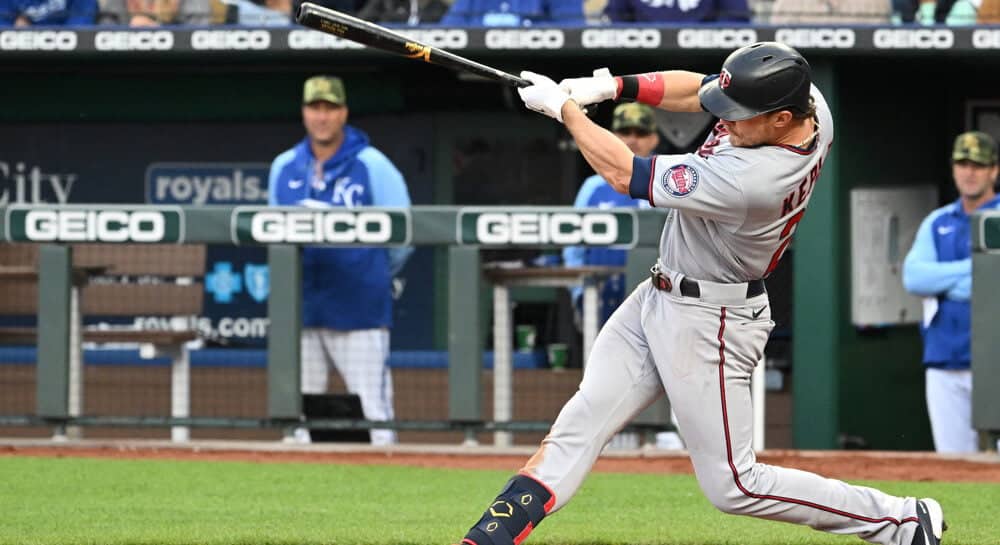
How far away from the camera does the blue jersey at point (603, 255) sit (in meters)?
7.27

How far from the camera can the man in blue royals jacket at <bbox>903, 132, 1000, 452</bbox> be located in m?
7.41

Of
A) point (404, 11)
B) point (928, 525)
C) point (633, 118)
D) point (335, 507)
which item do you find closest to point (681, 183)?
point (928, 525)

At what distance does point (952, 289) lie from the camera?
24.2 ft

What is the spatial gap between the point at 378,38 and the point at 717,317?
4.28 ft

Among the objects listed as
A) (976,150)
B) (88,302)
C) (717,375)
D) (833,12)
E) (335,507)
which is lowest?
(335,507)

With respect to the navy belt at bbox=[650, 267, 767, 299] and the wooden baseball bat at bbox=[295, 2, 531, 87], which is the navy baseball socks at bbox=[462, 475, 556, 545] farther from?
the wooden baseball bat at bbox=[295, 2, 531, 87]

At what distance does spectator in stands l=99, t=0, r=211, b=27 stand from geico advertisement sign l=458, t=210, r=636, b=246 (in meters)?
2.12

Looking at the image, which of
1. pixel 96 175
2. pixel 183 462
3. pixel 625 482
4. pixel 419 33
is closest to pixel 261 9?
pixel 419 33

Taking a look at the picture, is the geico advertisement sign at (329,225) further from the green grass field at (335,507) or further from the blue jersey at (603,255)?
the green grass field at (335,507)

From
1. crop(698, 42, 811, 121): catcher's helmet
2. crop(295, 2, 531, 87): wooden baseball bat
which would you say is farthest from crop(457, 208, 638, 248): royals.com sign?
crop(698, 42, 811, 121): catcher's helmet

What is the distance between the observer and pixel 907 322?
907 centimetres

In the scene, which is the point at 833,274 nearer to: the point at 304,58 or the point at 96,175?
the point at 304,58

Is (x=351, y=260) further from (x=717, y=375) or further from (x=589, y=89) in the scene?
(x=717, y=375)

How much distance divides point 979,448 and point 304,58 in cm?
370
